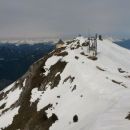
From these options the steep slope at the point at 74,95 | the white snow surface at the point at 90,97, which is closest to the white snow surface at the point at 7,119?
the steep slope at the point at 74,95

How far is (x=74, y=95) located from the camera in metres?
78.5

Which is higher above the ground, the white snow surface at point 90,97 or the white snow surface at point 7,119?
the white snow surface at point 90,97

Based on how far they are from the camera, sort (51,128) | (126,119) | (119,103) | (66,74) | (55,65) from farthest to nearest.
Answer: (55,65) < (66,74) < (51,128) < (119,103) < (126,119)

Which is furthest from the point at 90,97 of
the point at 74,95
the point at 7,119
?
the point at 7,119

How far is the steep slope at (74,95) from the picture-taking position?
51656 mm

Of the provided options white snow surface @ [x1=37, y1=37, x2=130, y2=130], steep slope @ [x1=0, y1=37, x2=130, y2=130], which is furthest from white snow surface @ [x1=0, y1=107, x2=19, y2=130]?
white snow surface @ [x1=37, y1=37, x2=130, y2=130]

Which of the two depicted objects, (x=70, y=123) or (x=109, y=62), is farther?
(x=109, y=62)

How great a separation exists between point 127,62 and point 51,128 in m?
60.3

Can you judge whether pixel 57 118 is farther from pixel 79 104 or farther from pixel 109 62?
pixel 109 62

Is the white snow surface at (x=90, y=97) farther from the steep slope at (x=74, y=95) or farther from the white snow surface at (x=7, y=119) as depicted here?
the white snow surface at (x=7, y=119)

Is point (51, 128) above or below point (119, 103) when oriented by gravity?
below

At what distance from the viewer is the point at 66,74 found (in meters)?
94.4

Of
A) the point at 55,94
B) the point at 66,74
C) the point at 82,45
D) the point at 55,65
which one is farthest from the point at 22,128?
the point at 82,45

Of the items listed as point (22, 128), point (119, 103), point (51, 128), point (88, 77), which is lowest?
point (22, 128)
